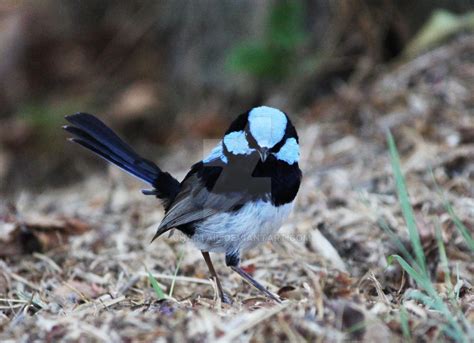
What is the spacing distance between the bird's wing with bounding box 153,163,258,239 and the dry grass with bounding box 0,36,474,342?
1.08 feet

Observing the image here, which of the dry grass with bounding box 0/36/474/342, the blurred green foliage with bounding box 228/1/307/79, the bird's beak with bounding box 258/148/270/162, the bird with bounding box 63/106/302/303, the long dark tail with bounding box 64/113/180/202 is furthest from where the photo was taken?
the blurred green foliage with bounding box 228/1/307/79

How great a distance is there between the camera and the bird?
10.4 ft

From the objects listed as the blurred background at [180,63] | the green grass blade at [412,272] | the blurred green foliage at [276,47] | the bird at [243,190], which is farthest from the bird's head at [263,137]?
the blurred green foliage at [276,47]

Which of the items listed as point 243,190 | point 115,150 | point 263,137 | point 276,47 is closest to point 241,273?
point 243,190

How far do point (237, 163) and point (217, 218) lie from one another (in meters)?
0.27

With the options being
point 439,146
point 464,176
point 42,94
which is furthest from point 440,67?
point 42,94

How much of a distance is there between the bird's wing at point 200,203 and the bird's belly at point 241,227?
36 mm

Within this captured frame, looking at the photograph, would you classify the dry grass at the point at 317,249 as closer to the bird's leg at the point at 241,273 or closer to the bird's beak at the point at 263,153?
the bird's leg at the point at 241,273

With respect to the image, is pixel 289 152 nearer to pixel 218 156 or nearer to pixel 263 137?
pixel 263 137

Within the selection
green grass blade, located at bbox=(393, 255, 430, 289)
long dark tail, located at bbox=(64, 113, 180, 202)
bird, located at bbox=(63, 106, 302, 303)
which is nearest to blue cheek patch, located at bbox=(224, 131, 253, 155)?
bird, located at bbox=(63, 106, 302, 303)

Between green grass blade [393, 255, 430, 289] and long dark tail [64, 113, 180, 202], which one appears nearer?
green grass blade [393, 255, 430, 289]

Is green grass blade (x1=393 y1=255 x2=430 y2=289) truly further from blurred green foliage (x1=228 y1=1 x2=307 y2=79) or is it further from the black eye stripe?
blurred green foliage (x1=228 y1=1 x2=307 y2=79)

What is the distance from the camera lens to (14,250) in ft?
13.4

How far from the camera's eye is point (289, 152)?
327 cm
